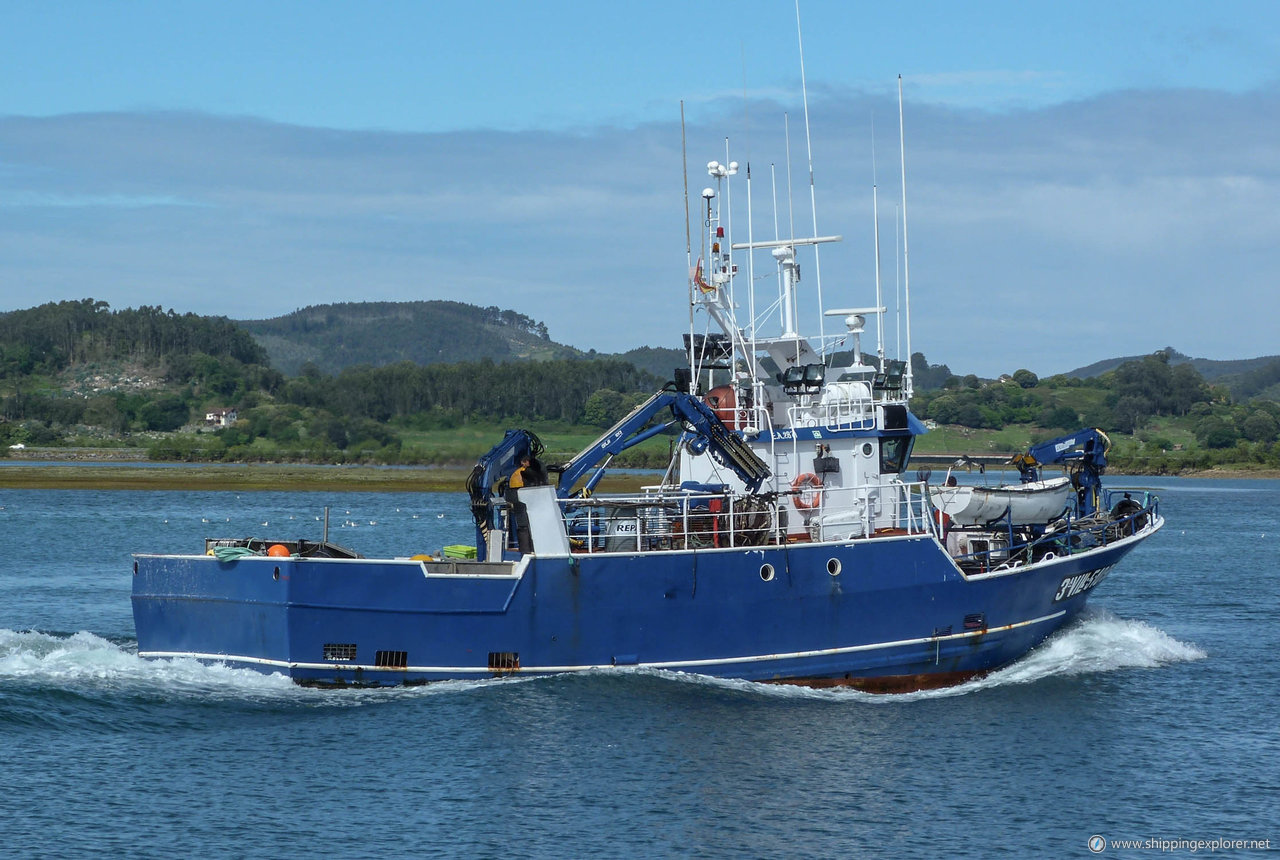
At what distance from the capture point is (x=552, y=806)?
1675cm

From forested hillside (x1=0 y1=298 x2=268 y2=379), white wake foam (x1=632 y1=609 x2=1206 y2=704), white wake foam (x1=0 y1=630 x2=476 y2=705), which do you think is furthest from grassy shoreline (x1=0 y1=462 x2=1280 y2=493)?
white wake foam (x1=0 y1=630 x2=476 y2=705)

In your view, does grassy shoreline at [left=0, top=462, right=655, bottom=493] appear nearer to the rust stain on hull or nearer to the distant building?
the distant building

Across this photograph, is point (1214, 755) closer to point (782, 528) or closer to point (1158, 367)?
point (782, 528)

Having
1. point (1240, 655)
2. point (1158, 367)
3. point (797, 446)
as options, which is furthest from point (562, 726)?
point (1158, 367)

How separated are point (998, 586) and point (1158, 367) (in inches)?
4538

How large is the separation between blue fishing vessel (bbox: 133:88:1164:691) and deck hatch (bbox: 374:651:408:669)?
33 mm

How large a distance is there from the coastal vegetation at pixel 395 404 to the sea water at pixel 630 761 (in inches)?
297

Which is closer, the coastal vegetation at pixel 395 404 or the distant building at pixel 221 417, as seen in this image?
the coastal vegetation at pixel 395 404

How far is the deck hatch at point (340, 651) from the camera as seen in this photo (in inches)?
814

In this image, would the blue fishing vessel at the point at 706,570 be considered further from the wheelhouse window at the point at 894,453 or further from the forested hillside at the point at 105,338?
the forested hillside at the point at 105,338

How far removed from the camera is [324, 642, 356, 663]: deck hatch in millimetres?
20672

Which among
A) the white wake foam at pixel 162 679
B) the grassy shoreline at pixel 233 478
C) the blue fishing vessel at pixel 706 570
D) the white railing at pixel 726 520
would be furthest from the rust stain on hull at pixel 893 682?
the grassy shoreline at pixel 233 478

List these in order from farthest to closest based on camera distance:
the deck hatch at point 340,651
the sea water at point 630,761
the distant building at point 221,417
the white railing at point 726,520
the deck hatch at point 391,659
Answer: the distant building at point 221,417, the white railing at point 726,520, the deck hatch at point 391,659, the deck hatch at point 340,651, the sea water at point 630,761

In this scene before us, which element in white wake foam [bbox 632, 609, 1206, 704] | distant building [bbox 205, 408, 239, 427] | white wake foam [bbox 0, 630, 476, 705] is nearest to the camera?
white wake foam [bbox 0, 630, 476, 705]
